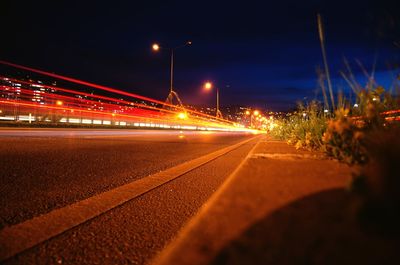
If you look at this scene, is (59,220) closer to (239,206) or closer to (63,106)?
(239,206)

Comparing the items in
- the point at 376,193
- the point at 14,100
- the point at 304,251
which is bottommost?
the point at 304,251

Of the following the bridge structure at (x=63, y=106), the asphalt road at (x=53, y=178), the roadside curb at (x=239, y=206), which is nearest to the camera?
the roadside curb at (x=239, y=206)

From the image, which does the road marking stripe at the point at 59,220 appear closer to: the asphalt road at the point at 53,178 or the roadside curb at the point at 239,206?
the asphalt road at the point at 53,178

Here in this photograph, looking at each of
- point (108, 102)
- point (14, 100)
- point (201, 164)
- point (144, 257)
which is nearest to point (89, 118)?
point (108, 102)

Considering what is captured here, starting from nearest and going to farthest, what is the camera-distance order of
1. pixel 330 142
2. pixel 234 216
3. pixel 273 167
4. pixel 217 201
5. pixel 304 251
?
1. pixel 304 251
2. pixel 234 216
3. pixel 217 201
4. pixel 273 167
5. pixel 330 142

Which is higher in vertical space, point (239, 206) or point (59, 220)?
point (239, 206)

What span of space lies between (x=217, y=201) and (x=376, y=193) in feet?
1.87

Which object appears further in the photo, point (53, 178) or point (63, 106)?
point (63, 106)

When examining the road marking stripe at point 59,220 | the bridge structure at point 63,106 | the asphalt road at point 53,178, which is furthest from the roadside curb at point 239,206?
the bridge structure at point 63,106

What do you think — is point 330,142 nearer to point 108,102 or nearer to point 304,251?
point 304,251

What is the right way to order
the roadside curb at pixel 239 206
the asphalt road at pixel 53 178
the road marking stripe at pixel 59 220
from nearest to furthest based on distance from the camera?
the roadside curb at pixel 239 206 < the road marking stripe at pixel 59 220 < the asphalt road at pixel 53 178

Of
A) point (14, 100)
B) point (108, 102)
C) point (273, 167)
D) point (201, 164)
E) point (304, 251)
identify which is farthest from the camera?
point (108, 102)

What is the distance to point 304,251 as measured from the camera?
805 millimetres

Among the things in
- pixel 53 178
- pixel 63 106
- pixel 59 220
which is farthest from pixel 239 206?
pixel 63 106
